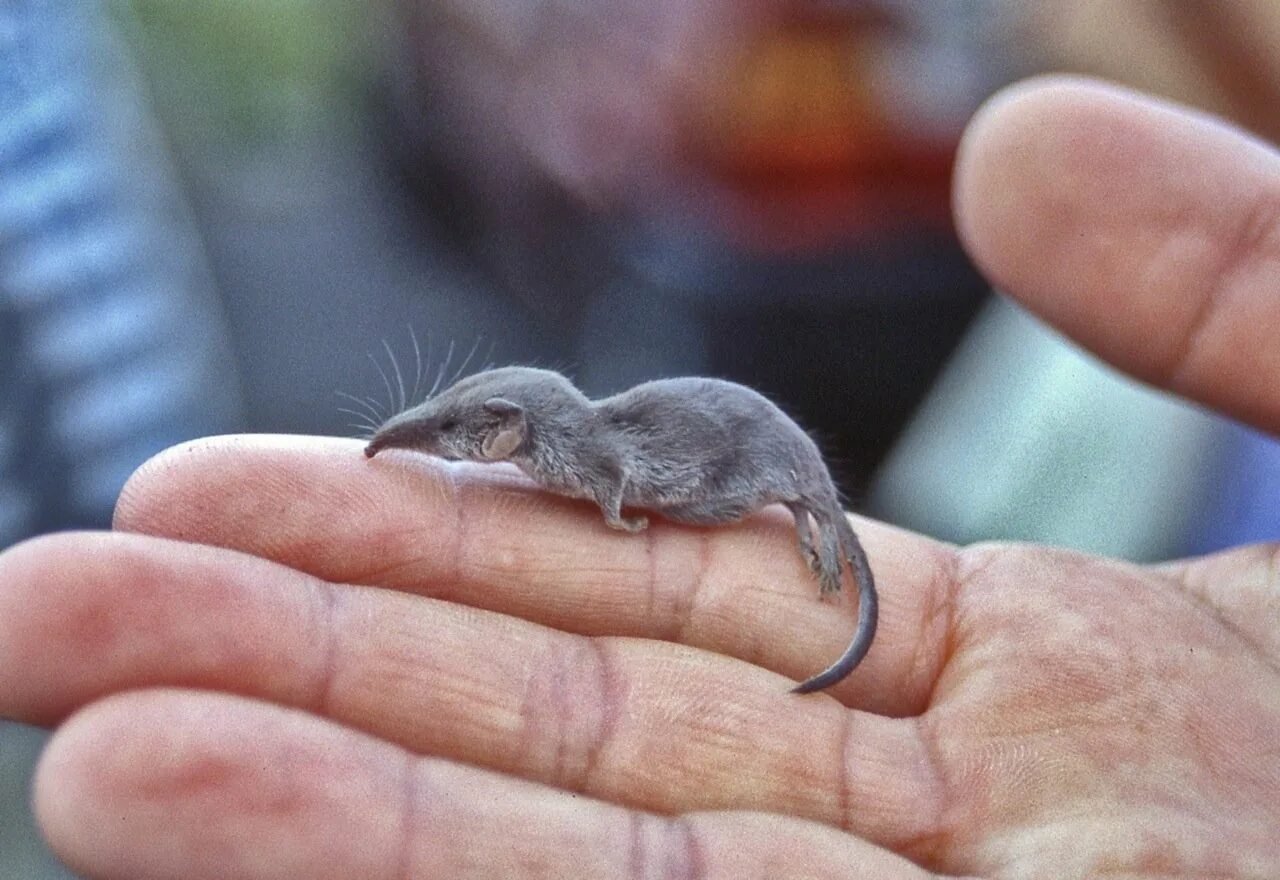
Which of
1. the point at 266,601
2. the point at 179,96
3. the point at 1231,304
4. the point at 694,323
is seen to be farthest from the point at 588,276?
the point at 266,601

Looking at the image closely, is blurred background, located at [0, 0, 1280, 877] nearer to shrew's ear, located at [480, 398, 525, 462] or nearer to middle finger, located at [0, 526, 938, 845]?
shrew's ear, located at [480, 398, 525, 462]

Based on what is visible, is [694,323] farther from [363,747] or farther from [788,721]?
[363,747]

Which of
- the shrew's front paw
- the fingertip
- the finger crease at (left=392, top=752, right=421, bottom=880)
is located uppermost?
the fingertip

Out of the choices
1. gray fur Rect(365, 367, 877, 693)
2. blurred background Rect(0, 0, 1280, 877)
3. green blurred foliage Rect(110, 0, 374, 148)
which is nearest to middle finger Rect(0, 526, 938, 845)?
gray fur Rect(365, 367, 877, 693)

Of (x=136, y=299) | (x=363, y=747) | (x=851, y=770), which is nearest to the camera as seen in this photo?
(x=363, y=747)

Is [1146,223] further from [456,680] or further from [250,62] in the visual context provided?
[250,62]
